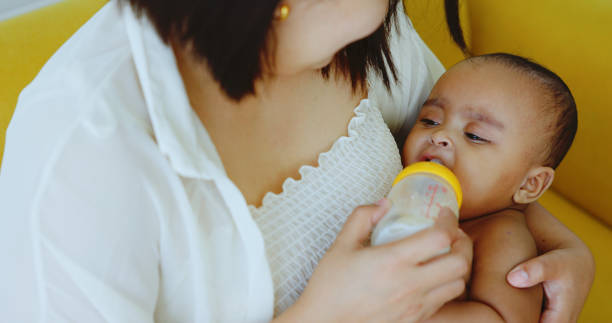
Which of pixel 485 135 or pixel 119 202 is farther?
pixel 485 135

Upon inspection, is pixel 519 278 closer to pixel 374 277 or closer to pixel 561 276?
pixel 561 276

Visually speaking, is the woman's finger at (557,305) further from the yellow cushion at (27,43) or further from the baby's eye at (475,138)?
the yellow cushion at (27,43)

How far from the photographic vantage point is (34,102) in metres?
0.58

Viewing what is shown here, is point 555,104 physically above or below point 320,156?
below

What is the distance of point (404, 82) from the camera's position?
3.51ft

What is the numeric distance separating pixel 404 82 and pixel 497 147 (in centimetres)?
25

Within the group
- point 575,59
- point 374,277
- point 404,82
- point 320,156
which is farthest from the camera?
point 575,59

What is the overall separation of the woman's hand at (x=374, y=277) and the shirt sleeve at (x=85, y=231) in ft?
0.74

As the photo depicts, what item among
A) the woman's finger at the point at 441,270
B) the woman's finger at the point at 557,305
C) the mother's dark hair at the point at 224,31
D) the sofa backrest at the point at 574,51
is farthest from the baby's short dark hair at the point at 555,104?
the mother's dark hair at the point at 224,31

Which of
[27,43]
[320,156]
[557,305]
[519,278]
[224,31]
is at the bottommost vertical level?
[557,305]

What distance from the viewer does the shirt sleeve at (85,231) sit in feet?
1.67

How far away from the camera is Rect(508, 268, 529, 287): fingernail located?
0.84 metres

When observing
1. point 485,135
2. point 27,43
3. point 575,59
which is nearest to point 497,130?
point 485,135

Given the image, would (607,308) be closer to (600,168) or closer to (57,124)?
(600,168)
